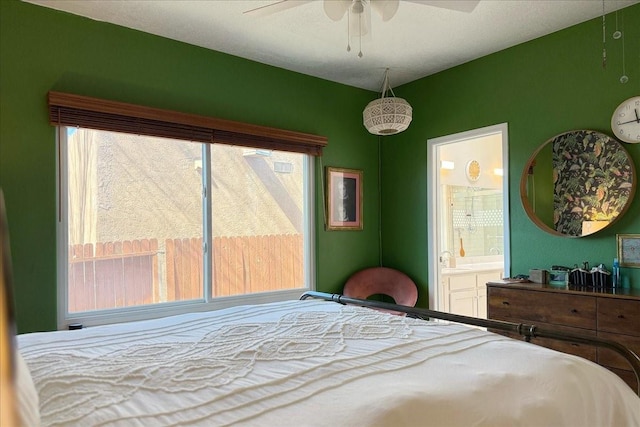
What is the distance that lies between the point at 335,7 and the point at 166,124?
1.61 metres

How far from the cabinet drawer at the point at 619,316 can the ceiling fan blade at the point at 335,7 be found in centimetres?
216

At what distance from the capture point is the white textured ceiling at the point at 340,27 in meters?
2.79

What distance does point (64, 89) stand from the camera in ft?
9.29

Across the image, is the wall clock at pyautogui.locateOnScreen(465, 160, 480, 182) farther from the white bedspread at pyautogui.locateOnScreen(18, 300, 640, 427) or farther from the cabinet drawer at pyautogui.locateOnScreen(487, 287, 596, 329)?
the white bedspread at pyautogui.locateOnScreen(18, 300, 640, 427)

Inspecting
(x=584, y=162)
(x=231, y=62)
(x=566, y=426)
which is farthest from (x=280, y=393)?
(x=231, y=62)

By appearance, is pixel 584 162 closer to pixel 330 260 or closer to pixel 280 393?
pixel 330 260

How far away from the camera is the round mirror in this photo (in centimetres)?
284

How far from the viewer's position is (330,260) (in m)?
4.14

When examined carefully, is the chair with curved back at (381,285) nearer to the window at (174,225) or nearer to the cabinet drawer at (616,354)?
the window at (174,225)

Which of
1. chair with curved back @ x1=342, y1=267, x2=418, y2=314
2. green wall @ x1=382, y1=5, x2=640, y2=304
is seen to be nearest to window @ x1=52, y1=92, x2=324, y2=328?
chair with curved back @ x1=342, y1=267, x2=418, y2=314

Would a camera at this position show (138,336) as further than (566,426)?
Yes

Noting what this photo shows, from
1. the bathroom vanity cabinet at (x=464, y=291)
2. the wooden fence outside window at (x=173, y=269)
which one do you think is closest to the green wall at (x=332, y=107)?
the wooden fence outside window at (x=173, y=269)

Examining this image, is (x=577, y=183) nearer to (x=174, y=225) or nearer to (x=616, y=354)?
(x=616, y=354)

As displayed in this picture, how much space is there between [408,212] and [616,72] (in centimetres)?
200
